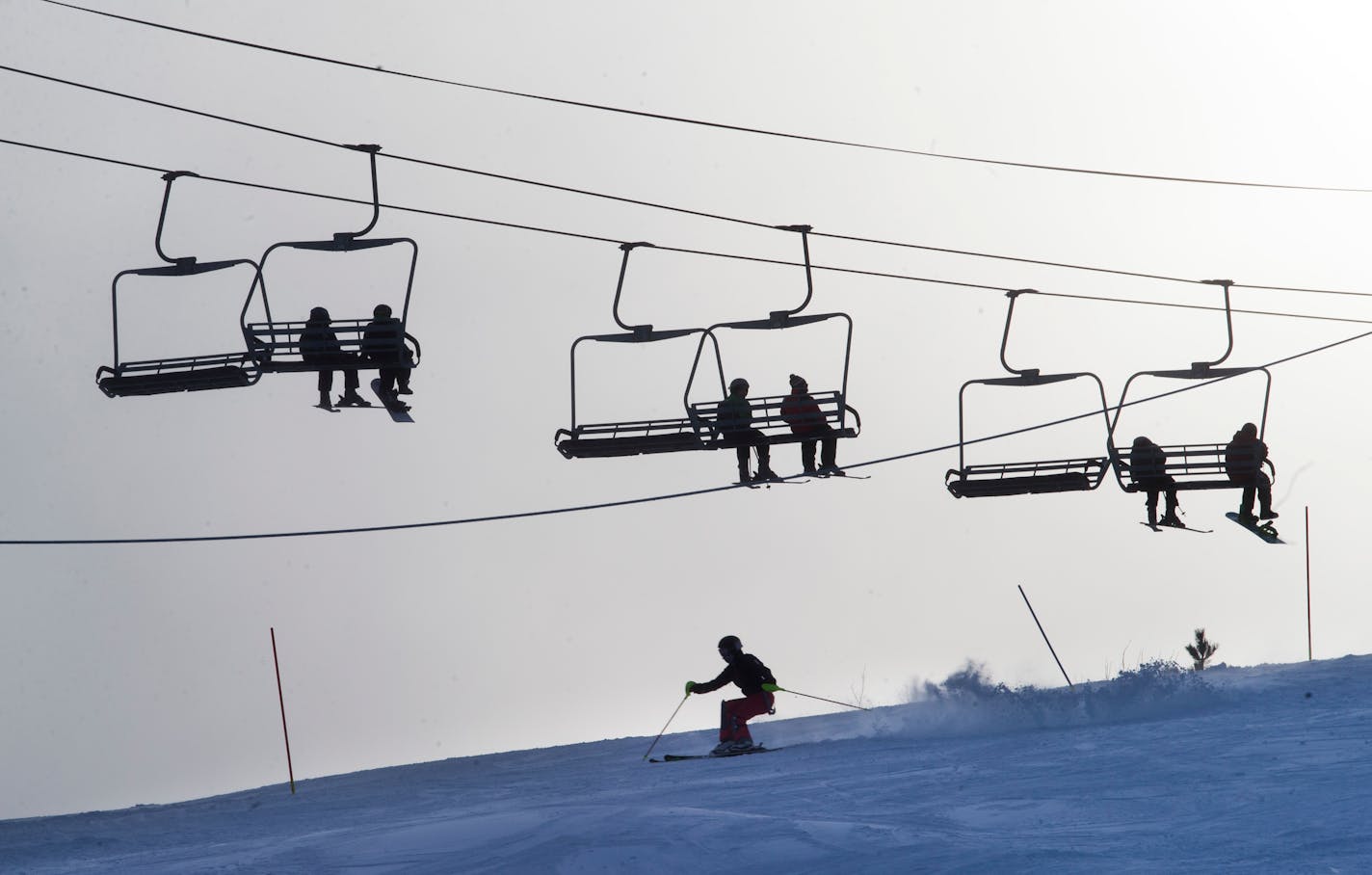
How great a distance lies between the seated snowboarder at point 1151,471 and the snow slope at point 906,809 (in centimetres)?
→ 253

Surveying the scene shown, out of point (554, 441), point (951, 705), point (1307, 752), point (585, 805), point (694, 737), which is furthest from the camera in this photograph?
point (694, 737)

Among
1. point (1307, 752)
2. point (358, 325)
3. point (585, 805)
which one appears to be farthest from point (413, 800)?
point (1307, 752)

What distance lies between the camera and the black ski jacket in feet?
Result: 71.7

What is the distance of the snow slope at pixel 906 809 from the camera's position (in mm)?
14570

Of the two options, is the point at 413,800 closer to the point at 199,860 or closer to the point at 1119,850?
the point at 199,860

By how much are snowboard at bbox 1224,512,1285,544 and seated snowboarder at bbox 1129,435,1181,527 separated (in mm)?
778

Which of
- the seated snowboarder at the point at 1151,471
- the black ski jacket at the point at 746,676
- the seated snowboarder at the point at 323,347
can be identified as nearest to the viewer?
the seated snowboarder at the point at 323,347

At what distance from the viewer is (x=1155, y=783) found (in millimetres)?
17141

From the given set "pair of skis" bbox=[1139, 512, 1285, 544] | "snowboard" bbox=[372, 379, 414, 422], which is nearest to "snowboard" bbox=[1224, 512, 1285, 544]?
"pair of skis" bbox=[1139, 512, 1285, 544]

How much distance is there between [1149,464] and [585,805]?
655 cm

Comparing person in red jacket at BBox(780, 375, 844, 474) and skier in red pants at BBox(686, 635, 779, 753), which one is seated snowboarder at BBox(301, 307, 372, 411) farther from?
skier in red pants at BBox(686, 635, 779, 753)

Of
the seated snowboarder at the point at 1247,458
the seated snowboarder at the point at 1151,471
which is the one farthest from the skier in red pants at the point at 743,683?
the seated snowboarder at the point at 1247,458

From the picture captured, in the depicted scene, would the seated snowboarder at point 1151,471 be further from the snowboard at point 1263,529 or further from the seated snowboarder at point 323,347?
the seated snowboarder at point 323,347

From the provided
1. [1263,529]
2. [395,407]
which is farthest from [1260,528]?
[395,407]
